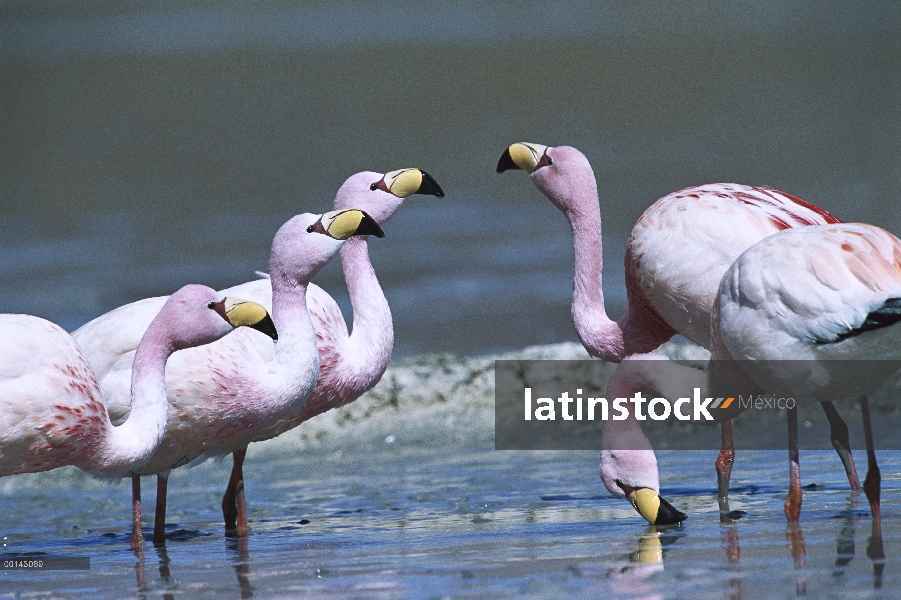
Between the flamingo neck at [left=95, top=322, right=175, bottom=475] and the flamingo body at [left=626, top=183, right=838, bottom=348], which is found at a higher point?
the flamingo body at [left=626, top=183, right=838, bottom=348]

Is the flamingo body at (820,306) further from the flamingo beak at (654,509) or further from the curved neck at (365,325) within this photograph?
the curved neck at (365,325)

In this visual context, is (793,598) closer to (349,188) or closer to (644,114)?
(349,188)

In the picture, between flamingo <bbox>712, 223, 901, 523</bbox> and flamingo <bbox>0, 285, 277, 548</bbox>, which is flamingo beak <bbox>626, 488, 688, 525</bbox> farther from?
flamingo <bbox>0, 285, 277, 548</bbox>

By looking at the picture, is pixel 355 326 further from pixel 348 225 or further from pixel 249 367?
pixel 348 225

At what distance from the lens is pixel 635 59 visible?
68.9ft

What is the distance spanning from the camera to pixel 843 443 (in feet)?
23.0

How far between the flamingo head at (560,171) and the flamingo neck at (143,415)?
2296 millimetres

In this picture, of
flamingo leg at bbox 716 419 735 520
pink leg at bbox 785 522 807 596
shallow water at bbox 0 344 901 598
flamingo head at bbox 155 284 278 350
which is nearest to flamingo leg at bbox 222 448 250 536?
shallow water at bbox 0 344 901 598

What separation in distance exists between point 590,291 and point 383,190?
4.01 ft

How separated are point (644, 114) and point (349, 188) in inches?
452

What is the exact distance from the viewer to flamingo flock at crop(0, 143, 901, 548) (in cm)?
608

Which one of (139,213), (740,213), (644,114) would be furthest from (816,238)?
(644,114)

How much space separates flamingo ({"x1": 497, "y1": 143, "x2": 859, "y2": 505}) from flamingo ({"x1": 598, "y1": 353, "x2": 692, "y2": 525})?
38cm

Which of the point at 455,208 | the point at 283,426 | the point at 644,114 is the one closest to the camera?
the point at 283,426
